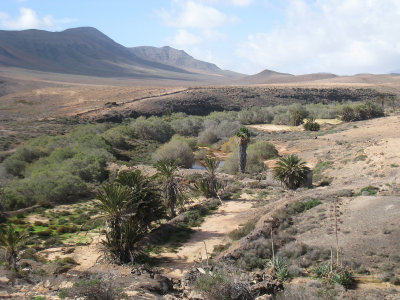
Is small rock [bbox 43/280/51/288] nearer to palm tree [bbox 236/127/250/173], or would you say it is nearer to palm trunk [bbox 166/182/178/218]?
palm trunk [bbox 166/182/178/218]

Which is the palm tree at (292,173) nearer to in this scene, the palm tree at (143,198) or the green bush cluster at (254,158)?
the green bush cluster at (254,158)

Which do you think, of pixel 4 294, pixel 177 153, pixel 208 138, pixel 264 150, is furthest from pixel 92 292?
pixel 208 138

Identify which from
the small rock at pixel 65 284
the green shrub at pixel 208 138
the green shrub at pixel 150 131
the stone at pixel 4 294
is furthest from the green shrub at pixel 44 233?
the green shrub at pixel 208 138

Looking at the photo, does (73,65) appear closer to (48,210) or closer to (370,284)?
(48,210)

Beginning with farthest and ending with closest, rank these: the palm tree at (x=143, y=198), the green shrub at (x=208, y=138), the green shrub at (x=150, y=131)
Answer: the green shrub at (x=150, y=131)
the green shrub at (x=208, y=138)
the palm tree at (x=143, y=198)

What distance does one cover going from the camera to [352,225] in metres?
15.0

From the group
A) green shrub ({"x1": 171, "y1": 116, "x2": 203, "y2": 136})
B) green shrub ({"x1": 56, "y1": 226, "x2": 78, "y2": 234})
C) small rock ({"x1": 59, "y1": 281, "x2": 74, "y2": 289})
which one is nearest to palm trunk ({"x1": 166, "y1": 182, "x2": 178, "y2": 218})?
green shrub ({"x1": 56, "y1": 226, "x2": 78, "y2": 234})

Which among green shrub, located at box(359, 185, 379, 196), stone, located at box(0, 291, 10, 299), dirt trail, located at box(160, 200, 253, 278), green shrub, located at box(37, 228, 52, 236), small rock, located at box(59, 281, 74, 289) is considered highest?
green shrub, located at box(359, 185, 379, 196)

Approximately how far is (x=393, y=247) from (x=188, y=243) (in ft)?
28.8


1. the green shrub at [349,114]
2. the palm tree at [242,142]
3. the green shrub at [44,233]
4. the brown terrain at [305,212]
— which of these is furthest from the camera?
the green shrub at [349,114]

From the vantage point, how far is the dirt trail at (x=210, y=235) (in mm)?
15164

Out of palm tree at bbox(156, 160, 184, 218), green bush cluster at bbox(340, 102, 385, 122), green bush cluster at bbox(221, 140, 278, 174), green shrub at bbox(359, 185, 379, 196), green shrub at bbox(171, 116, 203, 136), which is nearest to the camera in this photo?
green shrub at bbox(359, 185, 379, 196)

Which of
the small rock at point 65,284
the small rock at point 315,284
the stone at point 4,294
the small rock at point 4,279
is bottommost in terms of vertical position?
the small rock at point 65,284

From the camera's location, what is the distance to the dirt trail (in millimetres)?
15164
